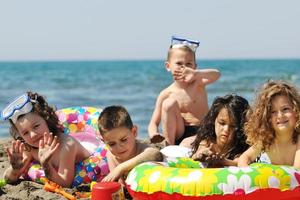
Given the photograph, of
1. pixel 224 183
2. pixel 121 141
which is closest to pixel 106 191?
pixel 121 141

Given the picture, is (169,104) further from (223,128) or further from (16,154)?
(16,154)

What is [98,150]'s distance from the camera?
5.02 m

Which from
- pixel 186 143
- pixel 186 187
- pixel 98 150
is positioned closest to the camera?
pixel 186 187

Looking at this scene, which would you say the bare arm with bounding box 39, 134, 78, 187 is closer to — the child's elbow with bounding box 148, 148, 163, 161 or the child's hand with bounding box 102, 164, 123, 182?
the child's hand with bounding box 102, 164, 123, 182

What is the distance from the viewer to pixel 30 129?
486 centimetres

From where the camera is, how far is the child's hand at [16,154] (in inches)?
186

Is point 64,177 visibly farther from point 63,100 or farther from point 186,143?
point 63,100

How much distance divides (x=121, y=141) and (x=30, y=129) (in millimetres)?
862

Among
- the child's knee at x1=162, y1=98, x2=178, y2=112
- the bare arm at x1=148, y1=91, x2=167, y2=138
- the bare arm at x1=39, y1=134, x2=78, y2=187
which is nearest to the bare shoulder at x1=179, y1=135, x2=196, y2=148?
the child's knee at x1=162, y1=98, x2=178, y2=112

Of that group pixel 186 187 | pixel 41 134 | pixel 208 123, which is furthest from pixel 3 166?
pixel 186 187

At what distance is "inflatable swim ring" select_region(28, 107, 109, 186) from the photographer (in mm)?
4887

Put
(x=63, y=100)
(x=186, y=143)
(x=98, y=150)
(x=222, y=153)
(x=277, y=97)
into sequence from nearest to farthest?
(x=277, y=97), (x=222, y=153), (x=98, y=150), (x=186, y=143), (x=63, y=100)

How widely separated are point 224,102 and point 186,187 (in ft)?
4.02

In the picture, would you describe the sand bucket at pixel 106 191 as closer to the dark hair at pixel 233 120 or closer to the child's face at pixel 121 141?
the child's face at pixel 121 141
